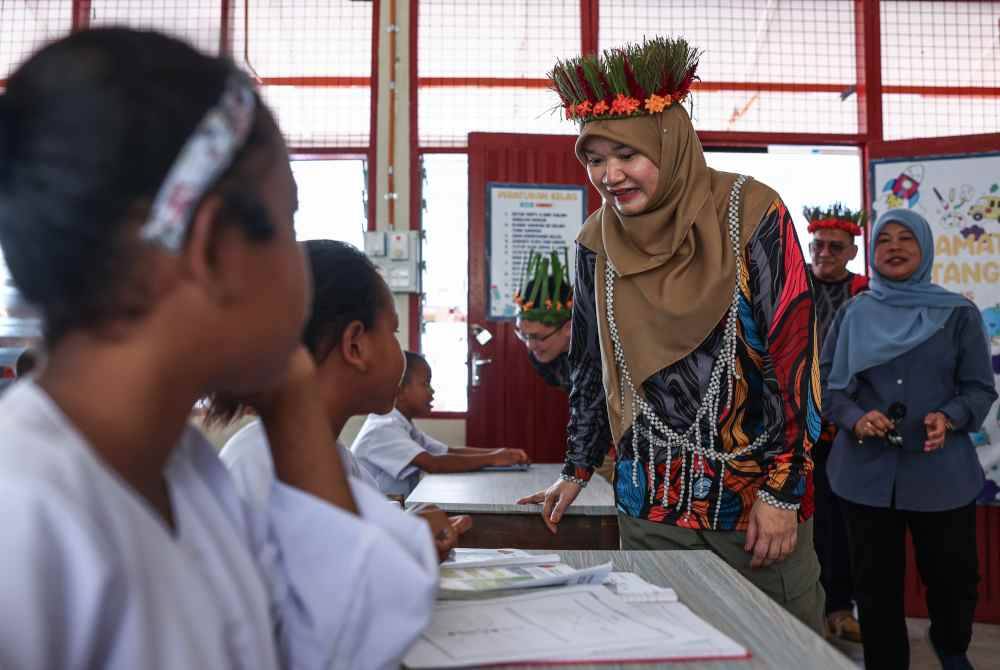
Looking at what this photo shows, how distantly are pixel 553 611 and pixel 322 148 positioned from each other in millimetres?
3748

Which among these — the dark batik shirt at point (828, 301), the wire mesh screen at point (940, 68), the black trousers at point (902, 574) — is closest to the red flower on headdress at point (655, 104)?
the black trousers at point (902, 574)

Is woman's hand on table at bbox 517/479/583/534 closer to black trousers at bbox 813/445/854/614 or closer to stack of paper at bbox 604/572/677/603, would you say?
stack of paper at bbox 604/572/677/603

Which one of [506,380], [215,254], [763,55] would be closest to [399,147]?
[506,380]

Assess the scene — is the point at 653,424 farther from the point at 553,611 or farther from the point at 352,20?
the point at 352,20

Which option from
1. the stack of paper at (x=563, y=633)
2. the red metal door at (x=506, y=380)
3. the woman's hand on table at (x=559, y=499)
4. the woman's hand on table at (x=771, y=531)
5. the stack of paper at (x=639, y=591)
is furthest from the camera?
the red metal door at (x=506, y=380)

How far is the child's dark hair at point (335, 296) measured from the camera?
135 centimetres

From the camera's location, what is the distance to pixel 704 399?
165 centimetres

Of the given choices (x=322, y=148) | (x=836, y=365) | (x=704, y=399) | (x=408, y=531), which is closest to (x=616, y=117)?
(x=704, y=399)

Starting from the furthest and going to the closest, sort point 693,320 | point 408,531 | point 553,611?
1. point 693,320
2. point 553,611
3. point 408,531

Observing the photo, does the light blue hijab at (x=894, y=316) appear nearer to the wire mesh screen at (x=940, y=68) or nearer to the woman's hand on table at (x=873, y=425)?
the woman's hand on table at (x=873, y=425)

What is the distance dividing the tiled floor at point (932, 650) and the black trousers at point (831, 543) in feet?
0.65

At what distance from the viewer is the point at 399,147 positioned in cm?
446

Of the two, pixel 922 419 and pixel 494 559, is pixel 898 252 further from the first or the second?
pixel 494 559

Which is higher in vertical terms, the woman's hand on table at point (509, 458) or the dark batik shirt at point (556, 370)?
the dark batik shirt at point (556, 370)
